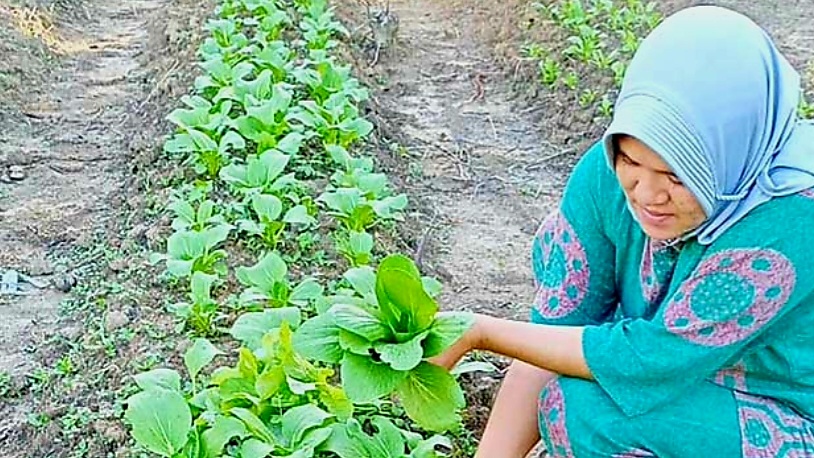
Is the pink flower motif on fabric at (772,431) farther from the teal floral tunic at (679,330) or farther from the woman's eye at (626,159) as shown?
the woman's eye at (626,159)

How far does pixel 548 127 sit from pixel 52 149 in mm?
2481

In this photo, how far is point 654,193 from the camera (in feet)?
6.24

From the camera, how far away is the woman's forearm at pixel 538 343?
2141 mm

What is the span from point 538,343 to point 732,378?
0.35 meters

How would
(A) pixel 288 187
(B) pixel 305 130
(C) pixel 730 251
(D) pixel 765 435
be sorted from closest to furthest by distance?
(C) pixel 730 251 < (D) pixel 765 435 < (A) pixel 288 187 < (B) pixel 305 130

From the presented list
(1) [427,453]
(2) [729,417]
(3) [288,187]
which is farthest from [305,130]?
(2) [729,417]

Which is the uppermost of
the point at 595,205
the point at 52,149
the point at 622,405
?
the point at 595,205

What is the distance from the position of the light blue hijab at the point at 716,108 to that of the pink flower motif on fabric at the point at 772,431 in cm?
41

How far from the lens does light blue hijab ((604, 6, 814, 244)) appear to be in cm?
180

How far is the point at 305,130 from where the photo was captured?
450 cm

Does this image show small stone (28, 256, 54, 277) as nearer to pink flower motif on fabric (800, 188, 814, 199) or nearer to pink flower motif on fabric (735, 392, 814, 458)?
pink flower motif on fabric (735, 392, 814, 458)

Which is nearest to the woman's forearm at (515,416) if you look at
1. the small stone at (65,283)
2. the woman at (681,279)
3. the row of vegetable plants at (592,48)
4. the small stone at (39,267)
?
the woman at (681,279)

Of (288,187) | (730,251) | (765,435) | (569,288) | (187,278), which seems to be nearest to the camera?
(730,251)

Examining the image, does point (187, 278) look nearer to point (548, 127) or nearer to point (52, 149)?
point (52, 149)
